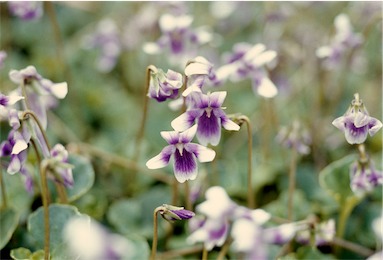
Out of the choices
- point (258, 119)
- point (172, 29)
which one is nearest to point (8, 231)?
point (172, 29)

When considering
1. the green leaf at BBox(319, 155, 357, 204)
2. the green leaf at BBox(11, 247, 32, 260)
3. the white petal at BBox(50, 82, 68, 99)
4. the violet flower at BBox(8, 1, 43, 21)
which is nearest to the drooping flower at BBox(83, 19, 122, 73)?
the violet flower at BBox(8, 1, 43, 21)

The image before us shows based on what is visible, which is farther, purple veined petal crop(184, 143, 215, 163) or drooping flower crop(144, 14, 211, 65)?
drooping flower crop(144, 14, 211, 65)

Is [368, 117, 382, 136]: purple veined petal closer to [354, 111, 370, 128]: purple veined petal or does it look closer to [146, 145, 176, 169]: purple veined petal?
[354, 111, 370, 128]: purple veined petal

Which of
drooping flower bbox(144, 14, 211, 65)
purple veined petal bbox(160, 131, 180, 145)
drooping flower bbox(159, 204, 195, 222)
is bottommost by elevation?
drooping flower bbox(159, 204, 195, 222)

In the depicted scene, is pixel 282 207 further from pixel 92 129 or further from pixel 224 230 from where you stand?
pixel 92 129

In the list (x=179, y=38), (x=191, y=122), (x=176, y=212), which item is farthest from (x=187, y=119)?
(x=179, y=38)
